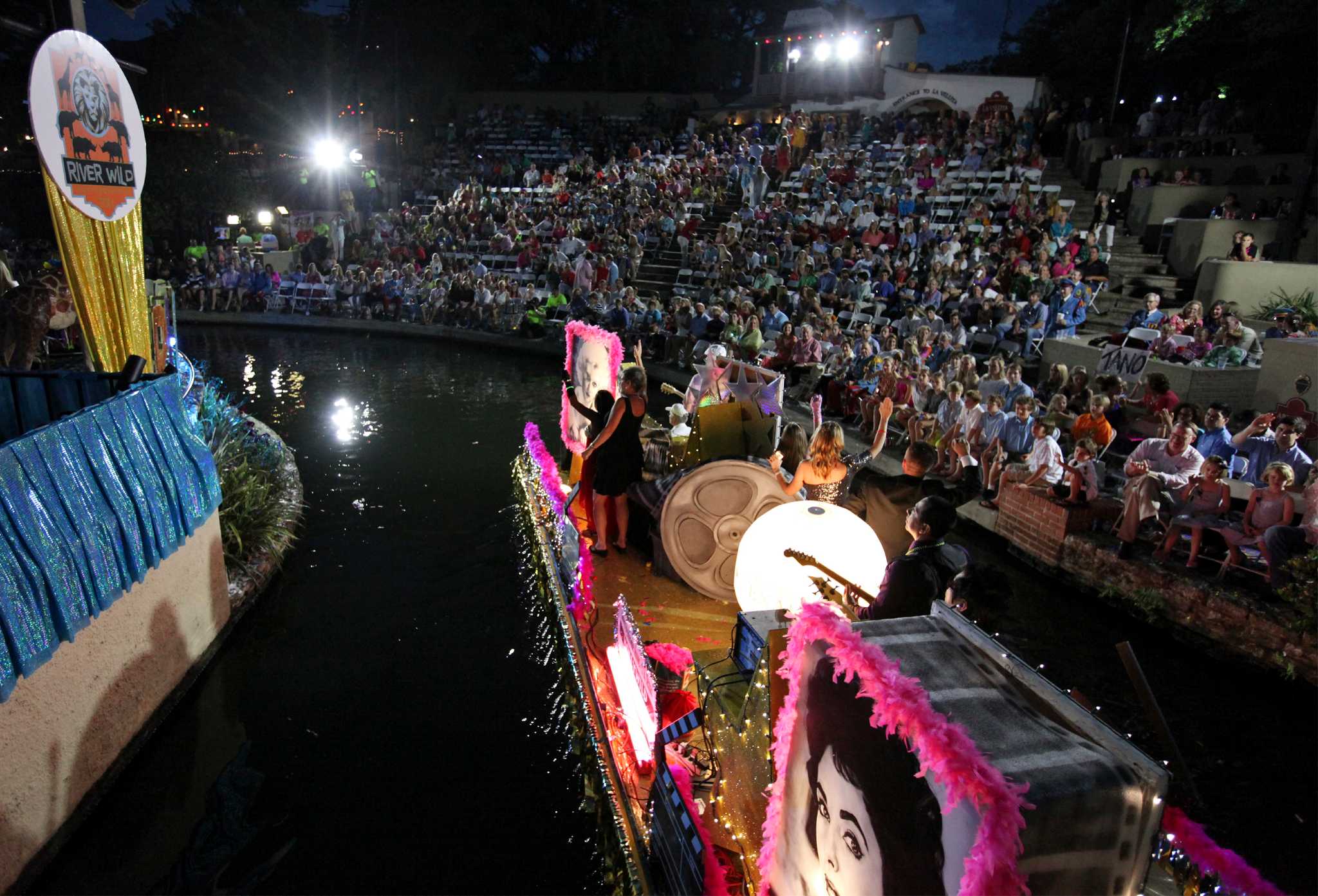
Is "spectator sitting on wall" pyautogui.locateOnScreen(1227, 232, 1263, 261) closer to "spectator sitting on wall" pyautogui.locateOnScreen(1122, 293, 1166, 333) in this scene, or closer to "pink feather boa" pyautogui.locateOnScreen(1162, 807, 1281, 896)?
"spectator sitting on wall" pyautogui.locateOnScreen(1122, 293, 1166, 333)

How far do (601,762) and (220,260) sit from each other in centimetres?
2296

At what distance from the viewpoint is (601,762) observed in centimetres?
510

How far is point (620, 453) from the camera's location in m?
6.90

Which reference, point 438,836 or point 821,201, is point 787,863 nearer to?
point 438,836

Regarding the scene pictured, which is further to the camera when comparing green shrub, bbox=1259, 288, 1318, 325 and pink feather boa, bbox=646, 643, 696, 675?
green shrub, bbox=1259, 288, 1318, 325

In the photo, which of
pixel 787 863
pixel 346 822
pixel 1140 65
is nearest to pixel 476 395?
pixel 346 822

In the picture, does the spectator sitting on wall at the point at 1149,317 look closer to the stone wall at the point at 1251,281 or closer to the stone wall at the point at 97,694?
the stone wall at the point at 1251,281

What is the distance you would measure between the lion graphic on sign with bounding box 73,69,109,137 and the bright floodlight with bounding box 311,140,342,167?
24166 millimetres

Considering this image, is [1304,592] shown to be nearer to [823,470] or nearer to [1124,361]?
[823,470]

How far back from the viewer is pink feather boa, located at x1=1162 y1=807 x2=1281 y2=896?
276 cm

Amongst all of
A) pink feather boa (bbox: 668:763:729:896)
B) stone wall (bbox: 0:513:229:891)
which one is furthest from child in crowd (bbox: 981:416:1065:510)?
stone wall (bbox: 0:513:229:891)

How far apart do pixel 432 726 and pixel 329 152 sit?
27.8 m

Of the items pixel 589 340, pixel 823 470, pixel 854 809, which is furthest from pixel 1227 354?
pixel 854 809

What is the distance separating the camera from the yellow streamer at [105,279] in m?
6.33
